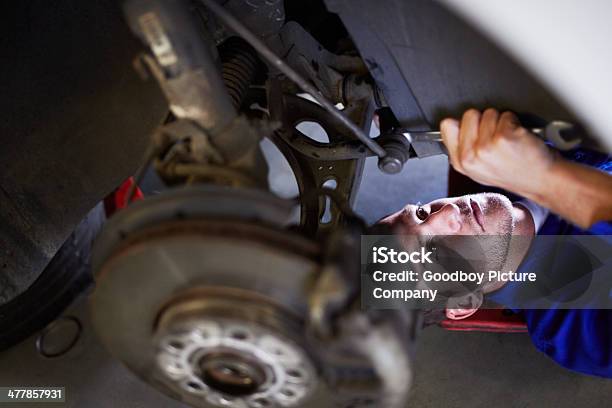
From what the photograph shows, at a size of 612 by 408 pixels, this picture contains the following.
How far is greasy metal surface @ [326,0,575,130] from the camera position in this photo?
25.8 inches

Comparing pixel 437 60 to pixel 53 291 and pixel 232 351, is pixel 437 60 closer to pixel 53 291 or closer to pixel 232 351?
pixel 232 351

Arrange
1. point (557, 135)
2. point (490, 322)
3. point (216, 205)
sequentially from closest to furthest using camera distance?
1. point (216, 205)
2. point (557, 135)
3. point (490, 322)

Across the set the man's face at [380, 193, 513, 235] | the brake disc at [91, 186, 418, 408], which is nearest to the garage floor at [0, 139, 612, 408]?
the man's face at [380, 193, 513, 235]

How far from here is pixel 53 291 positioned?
1.36 metres

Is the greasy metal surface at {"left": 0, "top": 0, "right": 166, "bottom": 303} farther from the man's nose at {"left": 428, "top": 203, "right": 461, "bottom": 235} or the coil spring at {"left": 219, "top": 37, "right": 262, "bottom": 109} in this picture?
the man's nose at {"left": 428, "top": 203, "right": 461, "bottom": 235}

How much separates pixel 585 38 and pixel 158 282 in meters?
0.52

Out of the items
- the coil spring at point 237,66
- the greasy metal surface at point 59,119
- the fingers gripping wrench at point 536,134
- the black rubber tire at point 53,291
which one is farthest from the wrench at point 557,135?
the black rubber tire at point 53,291

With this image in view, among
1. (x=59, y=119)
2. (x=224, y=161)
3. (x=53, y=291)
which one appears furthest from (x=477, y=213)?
(x=53, y=291)

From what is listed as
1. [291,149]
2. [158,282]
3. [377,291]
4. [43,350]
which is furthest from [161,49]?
[43,350]

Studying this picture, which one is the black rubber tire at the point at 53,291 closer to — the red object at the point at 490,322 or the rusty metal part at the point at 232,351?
the rusty metal part at the point at 232,351

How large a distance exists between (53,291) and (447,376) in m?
0.97

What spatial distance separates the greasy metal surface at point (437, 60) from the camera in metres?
0.66

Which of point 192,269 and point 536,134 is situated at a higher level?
point 192,269

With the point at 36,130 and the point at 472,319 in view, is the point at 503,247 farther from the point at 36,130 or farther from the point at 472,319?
the point at 36,130
